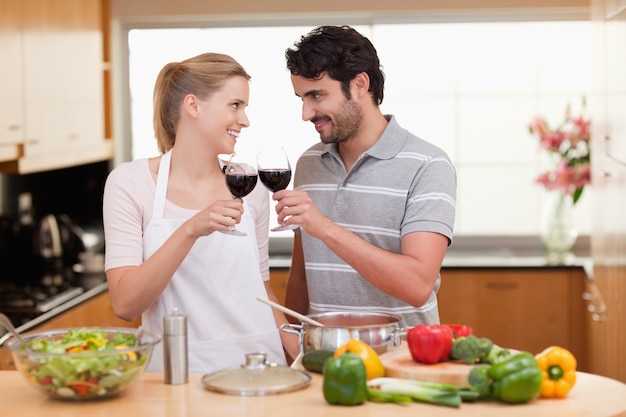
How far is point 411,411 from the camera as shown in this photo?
5.98 feet

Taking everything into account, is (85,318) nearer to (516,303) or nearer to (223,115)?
(223,115)

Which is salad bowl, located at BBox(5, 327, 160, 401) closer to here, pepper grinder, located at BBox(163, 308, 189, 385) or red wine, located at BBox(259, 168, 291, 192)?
pepper grinder, located at BBox(163, 308, 189, 385)

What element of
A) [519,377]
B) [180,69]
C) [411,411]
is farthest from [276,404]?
[180,69]

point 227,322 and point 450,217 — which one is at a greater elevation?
point 450,217

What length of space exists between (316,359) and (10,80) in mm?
2275

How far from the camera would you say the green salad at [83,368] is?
187 centimetres

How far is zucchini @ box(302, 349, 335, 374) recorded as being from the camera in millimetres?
2051

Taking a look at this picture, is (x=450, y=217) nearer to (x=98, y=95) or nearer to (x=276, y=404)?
(x=276, y=404)

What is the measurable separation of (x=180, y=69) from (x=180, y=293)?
24.1 inches

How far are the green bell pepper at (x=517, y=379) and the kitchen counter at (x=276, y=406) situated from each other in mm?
23

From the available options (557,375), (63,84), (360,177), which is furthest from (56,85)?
(557,375)

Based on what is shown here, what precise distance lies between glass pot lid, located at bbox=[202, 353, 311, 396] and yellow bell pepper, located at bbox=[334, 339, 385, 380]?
0.10m

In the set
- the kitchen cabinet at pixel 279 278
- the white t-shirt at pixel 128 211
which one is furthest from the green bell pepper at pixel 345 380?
the kitchen cabinet at pixel 279 278

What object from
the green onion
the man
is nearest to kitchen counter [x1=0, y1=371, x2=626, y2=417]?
the green onion
